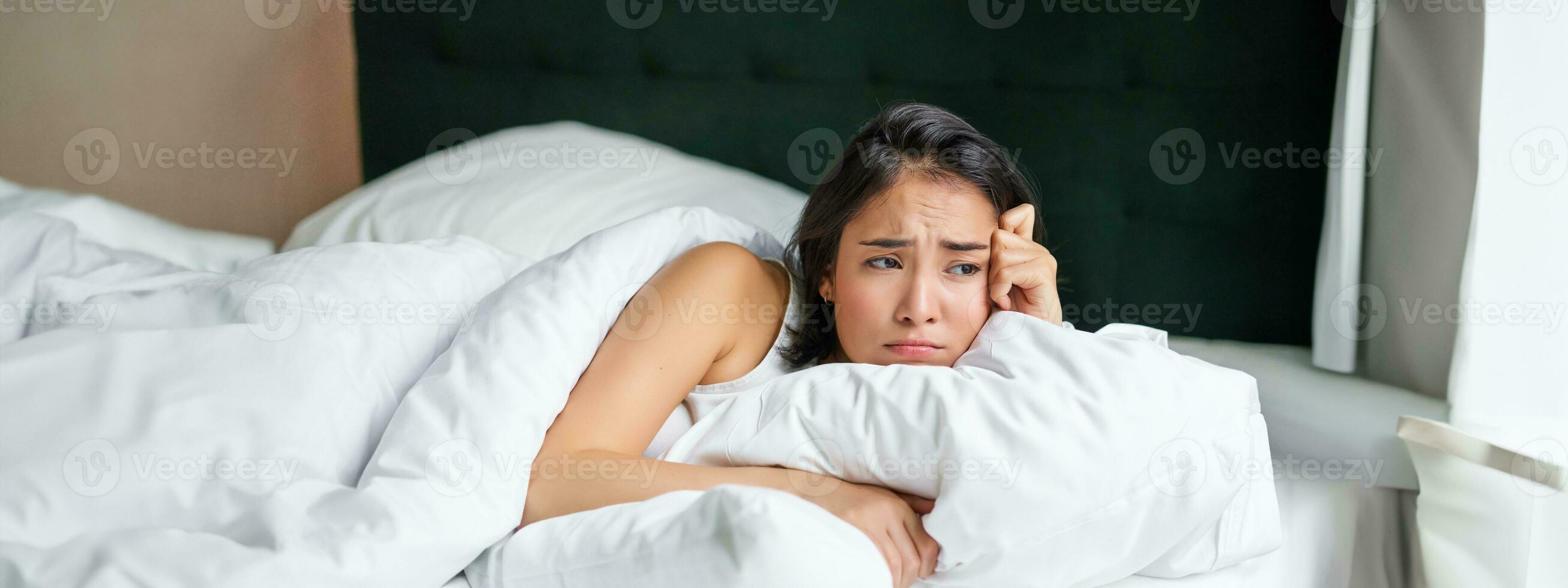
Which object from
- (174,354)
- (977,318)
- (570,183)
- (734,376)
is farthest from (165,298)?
(977,318)

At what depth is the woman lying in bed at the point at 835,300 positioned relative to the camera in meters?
0.92

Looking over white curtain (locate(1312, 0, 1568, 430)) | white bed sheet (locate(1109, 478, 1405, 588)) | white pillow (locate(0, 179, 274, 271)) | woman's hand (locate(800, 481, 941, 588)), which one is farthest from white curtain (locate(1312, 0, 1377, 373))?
white pillow (locate(0, 179, 274, 271))

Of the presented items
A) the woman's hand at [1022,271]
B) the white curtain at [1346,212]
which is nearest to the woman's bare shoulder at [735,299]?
the woman's hand at [1022,271]

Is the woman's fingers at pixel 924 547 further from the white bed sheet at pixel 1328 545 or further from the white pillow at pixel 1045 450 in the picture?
the white bed sheet at pixel 1328 545

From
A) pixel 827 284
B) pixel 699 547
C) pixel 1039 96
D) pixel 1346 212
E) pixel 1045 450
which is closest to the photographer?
pixel 699 547

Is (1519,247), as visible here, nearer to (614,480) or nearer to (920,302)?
(920,302)

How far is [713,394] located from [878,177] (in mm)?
312

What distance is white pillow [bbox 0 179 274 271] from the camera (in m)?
1.18

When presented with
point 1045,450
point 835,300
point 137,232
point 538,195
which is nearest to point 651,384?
point 835,300

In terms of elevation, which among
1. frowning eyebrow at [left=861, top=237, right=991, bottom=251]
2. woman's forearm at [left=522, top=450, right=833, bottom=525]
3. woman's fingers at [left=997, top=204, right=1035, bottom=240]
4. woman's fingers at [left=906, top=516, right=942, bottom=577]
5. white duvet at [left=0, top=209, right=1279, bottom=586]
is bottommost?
woman's fingers at [left=906, top=516, right=942, bottom=577]

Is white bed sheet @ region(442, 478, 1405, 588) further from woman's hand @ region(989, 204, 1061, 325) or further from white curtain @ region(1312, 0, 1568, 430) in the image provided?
woman's hand @ region(989, 204, 1061, 325)

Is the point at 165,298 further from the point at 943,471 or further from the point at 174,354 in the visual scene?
the point at 943,471

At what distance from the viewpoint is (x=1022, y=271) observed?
1.07 meters

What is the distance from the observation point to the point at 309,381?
848 millimetres
